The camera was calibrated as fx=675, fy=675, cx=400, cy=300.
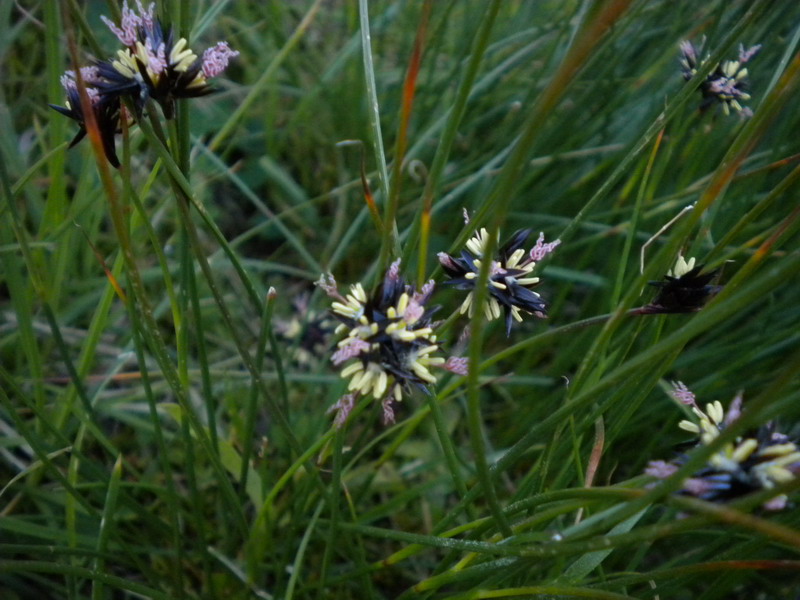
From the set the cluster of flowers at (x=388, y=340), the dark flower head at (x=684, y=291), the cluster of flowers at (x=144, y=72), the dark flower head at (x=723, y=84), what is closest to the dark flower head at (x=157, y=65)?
the cluster of flowers at (x=144, y=72)

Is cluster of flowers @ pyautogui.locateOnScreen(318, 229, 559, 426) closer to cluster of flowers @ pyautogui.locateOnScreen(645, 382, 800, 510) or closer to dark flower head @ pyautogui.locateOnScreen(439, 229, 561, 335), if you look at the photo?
dark flower head @ pyautogui.locateOnScreen(439, 229, 561, 335)

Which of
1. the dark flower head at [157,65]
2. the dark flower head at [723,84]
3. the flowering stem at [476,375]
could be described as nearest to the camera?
the flowering stem at [476,375]

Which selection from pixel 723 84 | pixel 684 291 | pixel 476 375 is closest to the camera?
pixel 476 375

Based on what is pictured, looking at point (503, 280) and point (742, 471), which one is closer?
point (742, 471)

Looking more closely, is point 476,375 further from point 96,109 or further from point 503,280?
point 96,109

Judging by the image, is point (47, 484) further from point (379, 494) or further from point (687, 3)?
point (687, 3)

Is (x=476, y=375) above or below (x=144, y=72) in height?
below

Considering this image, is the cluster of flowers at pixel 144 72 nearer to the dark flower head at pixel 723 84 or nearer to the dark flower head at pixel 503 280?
the dark flower head at pixel 503 280

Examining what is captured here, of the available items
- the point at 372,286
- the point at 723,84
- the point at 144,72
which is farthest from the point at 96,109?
the point at 723,84
